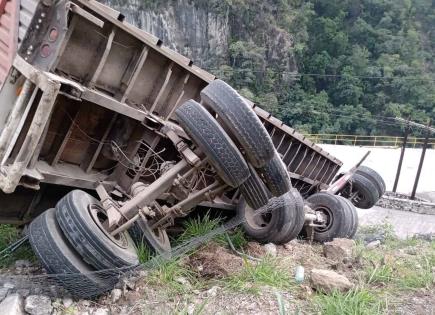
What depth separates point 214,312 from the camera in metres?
3.15

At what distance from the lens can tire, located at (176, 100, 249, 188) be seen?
336cm

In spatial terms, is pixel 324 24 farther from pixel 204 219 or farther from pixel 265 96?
pixel 204 219

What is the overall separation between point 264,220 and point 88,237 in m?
2.70

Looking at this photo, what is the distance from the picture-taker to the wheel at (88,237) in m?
3.11

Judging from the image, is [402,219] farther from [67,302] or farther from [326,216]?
[67,302]

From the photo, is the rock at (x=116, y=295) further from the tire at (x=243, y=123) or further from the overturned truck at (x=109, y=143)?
the tire at (x=243, y=123)

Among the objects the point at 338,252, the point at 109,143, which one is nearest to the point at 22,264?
the point at 109,143

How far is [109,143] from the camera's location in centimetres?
429

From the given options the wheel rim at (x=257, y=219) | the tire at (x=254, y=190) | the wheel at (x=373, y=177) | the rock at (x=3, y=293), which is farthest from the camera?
the wheel at (x=373, y=177)

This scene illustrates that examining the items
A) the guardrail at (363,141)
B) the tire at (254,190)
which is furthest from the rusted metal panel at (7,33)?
the guardrail at (363,141)

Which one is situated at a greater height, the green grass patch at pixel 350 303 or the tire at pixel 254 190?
the tire at pixel 254 190

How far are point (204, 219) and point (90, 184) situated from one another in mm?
1416

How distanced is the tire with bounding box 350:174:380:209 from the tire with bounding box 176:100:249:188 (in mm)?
6412

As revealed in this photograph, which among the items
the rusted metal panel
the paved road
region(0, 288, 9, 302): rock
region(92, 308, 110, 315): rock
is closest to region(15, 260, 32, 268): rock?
region(0, 288, 9, 302): rock
